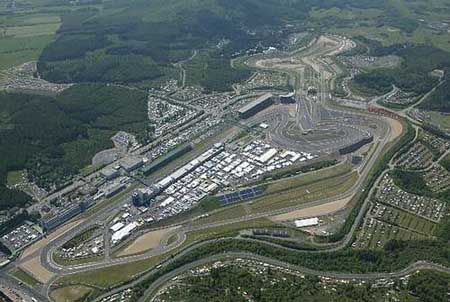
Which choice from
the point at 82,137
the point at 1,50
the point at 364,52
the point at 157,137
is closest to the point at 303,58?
the point at 364,52

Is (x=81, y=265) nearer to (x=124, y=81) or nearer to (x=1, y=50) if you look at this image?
(x=124, y=81)

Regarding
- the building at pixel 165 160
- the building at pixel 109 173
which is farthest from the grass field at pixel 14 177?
the building at pixel 165 160

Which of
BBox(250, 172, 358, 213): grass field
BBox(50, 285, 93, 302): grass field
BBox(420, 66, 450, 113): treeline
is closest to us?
BBox(50, 285, 93, 302): grass field

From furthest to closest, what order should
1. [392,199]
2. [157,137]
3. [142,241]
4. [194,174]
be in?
1. [157,137]
2. [194,174]
3. [392,199]
4. [142,241]

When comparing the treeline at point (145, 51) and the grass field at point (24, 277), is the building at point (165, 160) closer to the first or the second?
the grass field at point (24, 277)

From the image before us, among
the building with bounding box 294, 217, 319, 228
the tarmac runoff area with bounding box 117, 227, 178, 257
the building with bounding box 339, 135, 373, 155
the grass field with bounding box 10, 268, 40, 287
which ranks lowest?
the grass field with bounding box 10, 268, 40, 287

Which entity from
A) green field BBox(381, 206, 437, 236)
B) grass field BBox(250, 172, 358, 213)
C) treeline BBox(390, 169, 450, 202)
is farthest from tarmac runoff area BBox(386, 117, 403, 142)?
green field BBox(381, 206, 437, 236)

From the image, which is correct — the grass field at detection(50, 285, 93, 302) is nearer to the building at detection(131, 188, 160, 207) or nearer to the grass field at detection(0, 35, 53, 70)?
the building at detection(131, 188, 160, 207)
